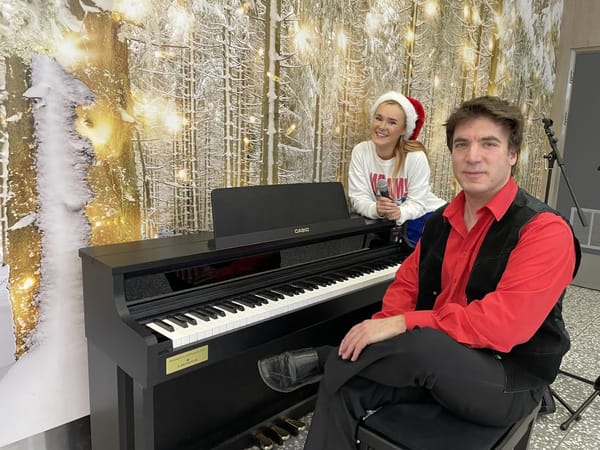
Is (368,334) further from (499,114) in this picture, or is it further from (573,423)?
(573,423)

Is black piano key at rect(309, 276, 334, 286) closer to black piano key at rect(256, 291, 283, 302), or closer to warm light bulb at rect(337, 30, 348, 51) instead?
black piano key at rect(256, 291, 283, 302)

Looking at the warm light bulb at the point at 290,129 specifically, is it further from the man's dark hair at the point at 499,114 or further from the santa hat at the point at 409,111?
the man's dark hair at the point at 499,114

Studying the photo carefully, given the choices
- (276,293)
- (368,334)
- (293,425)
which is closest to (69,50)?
(276,293)

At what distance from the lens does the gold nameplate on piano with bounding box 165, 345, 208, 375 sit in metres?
1.24

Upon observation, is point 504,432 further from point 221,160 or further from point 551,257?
point 221,160

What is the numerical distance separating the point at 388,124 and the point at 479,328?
134 cm

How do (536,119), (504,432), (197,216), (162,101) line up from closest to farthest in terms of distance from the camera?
(504,432) < (162,101) < (197,216) < (536,119)

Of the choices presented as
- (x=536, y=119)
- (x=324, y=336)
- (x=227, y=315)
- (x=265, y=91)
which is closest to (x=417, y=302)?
(x=227, y=315)

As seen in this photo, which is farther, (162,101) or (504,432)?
(162,101)

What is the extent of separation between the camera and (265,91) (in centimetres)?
212

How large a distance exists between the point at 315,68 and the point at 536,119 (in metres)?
2.99

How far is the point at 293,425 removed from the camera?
1966 millimetres

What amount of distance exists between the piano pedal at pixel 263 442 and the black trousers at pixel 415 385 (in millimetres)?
648

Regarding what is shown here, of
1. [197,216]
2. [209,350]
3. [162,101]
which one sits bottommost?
[209,350]
